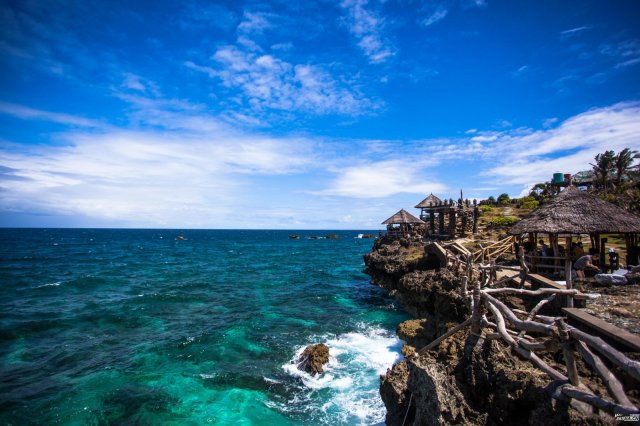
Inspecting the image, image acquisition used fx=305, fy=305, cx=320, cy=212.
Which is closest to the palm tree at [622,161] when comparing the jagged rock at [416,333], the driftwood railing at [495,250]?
the driftwood railing at [495,250]

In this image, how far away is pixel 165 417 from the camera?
11.1 m

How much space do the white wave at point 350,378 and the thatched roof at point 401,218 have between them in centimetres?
2114

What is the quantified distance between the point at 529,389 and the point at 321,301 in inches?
Answer: 861

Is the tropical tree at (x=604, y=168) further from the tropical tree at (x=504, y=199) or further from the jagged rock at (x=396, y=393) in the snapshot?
the jagged rock at (x=396, y=393)

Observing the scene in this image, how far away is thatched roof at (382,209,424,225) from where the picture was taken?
38059 millimetres

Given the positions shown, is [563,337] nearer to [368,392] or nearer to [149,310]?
[368,392]

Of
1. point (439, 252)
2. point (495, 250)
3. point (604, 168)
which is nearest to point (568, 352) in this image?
point (439, 252)

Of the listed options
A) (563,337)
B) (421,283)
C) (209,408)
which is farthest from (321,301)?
(563,337)

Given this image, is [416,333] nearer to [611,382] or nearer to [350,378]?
[350,378]

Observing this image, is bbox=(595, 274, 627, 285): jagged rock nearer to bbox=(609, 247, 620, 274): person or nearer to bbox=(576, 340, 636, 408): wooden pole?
bbox=(609, 247, 620, 274): person

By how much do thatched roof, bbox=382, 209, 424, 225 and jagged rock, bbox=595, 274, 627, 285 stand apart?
25.7 metres

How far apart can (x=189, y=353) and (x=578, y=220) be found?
2036 cm

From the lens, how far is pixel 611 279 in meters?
11.7

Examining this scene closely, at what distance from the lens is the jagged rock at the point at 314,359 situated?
13930mm
